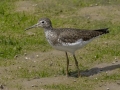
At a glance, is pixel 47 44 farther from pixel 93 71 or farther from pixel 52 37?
pixel 52 37

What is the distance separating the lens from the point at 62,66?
13.8 metres

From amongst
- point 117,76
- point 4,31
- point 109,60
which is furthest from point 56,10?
point 117,76

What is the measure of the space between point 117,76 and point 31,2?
746cm

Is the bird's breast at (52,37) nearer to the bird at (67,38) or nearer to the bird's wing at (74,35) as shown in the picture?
the bird at (67,38)

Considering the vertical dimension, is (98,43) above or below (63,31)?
below

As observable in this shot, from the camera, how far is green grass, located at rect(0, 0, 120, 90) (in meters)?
13.0

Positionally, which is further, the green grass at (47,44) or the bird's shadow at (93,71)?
the bird's shadow at (93,71)

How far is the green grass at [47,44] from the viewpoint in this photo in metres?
13.0

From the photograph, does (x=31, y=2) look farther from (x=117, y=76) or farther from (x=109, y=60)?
(x=117, y=76)

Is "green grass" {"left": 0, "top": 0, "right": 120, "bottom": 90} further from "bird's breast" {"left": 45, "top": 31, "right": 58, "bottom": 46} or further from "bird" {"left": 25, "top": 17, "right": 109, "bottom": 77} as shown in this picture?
"bird's breast" {"left": 45, "top": 31, "right": 58, "bottom": 46}

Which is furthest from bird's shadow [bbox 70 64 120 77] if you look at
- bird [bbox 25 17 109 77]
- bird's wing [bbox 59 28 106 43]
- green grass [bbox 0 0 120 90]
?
bird's wing [bbox 59 28 106 43]

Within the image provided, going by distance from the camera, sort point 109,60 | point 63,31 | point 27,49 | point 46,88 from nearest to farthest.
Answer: point 46,88
point 63,31
point 109,60
point 27,49

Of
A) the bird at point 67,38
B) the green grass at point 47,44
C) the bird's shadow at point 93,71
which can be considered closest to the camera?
the bird at point 67,38

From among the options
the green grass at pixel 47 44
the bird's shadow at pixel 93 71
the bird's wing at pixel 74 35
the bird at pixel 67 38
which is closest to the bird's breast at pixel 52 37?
the bird at pixel 67 38
